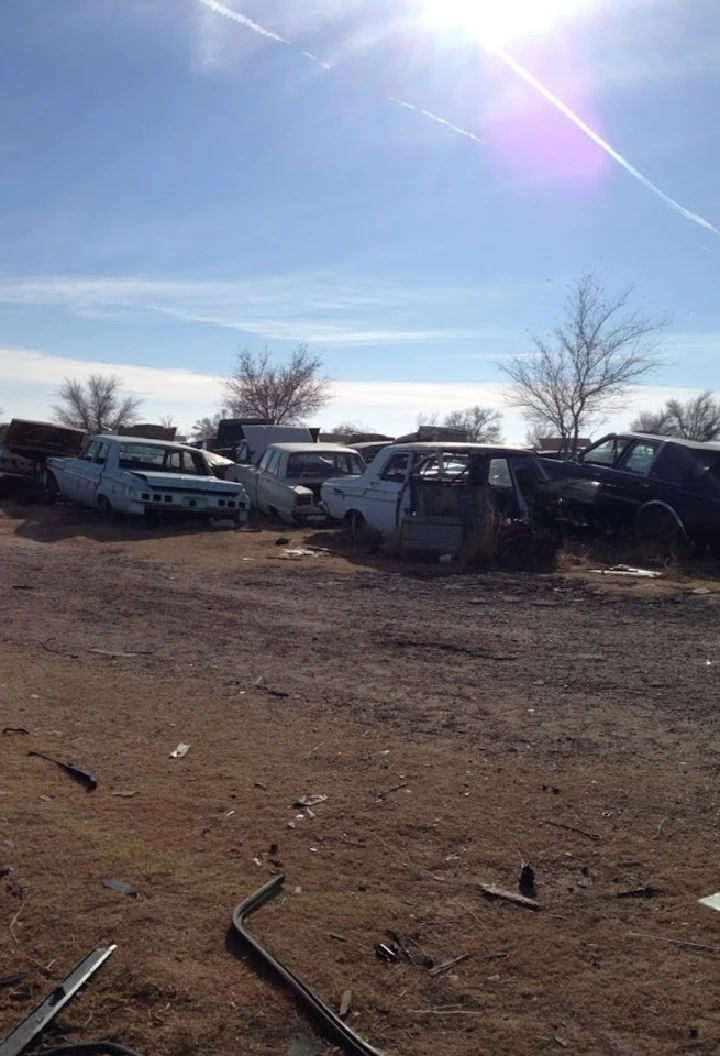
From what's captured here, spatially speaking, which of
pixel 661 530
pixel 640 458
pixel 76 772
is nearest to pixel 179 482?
pixel 640 458

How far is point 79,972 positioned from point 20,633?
5211 millimetres

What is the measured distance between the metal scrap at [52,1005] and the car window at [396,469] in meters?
10.7

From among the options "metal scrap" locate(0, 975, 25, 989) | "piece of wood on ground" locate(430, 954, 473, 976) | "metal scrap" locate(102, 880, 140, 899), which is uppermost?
"piece of wood on ground" locate(430, 954, 473, 976)

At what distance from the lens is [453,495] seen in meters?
13.1

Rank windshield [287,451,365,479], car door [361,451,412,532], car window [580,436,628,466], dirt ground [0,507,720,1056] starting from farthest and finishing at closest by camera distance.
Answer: windshield [287,451,365,479]
car window [580,436,628,466]
car door [361,451,412,532]
dirt ground [0,507,720,1056]

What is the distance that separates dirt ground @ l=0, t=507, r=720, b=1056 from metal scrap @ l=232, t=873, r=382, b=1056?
2.0 inches

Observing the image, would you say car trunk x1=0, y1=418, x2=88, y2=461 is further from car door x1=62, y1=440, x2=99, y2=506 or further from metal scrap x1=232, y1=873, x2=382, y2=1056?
metal scrap x1=232, y1=873, x2=382, y2=1056

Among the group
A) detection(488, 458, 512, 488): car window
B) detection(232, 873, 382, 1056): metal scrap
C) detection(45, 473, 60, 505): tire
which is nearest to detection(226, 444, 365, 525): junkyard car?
detection(488, 458, 512, 488): car window

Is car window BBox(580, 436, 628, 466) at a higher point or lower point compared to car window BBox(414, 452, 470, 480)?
higher

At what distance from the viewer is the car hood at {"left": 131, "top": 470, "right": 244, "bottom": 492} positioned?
1586 cm

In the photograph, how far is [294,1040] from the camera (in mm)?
2789

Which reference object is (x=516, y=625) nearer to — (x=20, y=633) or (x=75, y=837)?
(x=20, y=633)

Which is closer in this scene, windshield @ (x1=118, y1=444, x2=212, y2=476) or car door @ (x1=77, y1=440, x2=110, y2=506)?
windshield @ (x1=118, y1=444, x2=212, y2=476)

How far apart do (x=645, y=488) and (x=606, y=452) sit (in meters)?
1.26
